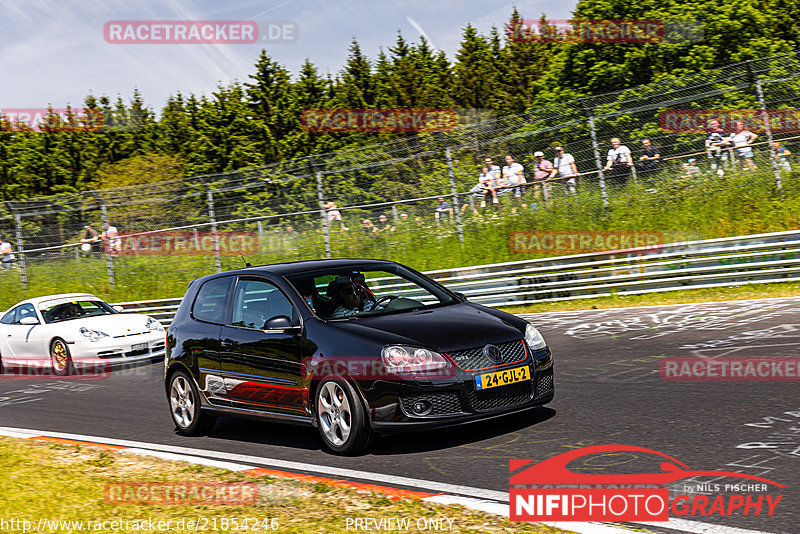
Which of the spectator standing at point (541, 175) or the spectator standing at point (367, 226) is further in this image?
the spectator standing at point (367, 226)

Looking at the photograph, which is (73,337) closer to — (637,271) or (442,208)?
(442,208)

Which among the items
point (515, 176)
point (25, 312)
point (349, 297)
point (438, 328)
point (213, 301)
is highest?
point (515, 176)

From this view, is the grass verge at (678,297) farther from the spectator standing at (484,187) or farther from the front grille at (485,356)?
the front grille at (485,356)

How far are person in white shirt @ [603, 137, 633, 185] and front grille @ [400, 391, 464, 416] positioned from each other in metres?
11.5

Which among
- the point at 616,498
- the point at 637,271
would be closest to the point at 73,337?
the point at 637,271

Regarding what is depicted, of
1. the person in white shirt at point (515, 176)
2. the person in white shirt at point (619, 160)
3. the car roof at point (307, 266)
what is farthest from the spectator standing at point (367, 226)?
the car roof at point (307, 266)

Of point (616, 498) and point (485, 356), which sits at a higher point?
point (485, 356)

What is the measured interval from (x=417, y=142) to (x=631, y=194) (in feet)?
14.4

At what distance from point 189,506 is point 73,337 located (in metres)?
10.1

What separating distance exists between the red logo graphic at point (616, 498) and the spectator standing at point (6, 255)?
2243cm

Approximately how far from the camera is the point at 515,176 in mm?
18250

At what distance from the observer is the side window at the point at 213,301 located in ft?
27.3

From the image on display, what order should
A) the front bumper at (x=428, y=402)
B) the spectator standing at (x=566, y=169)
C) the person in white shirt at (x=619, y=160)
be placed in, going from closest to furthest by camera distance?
the front bumper at (x=428, y=402), the person in white shirt at (x=619, y=160), the spectator standing at (x=566, y=169)

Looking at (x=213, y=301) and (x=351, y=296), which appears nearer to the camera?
(x=351, y=296)
